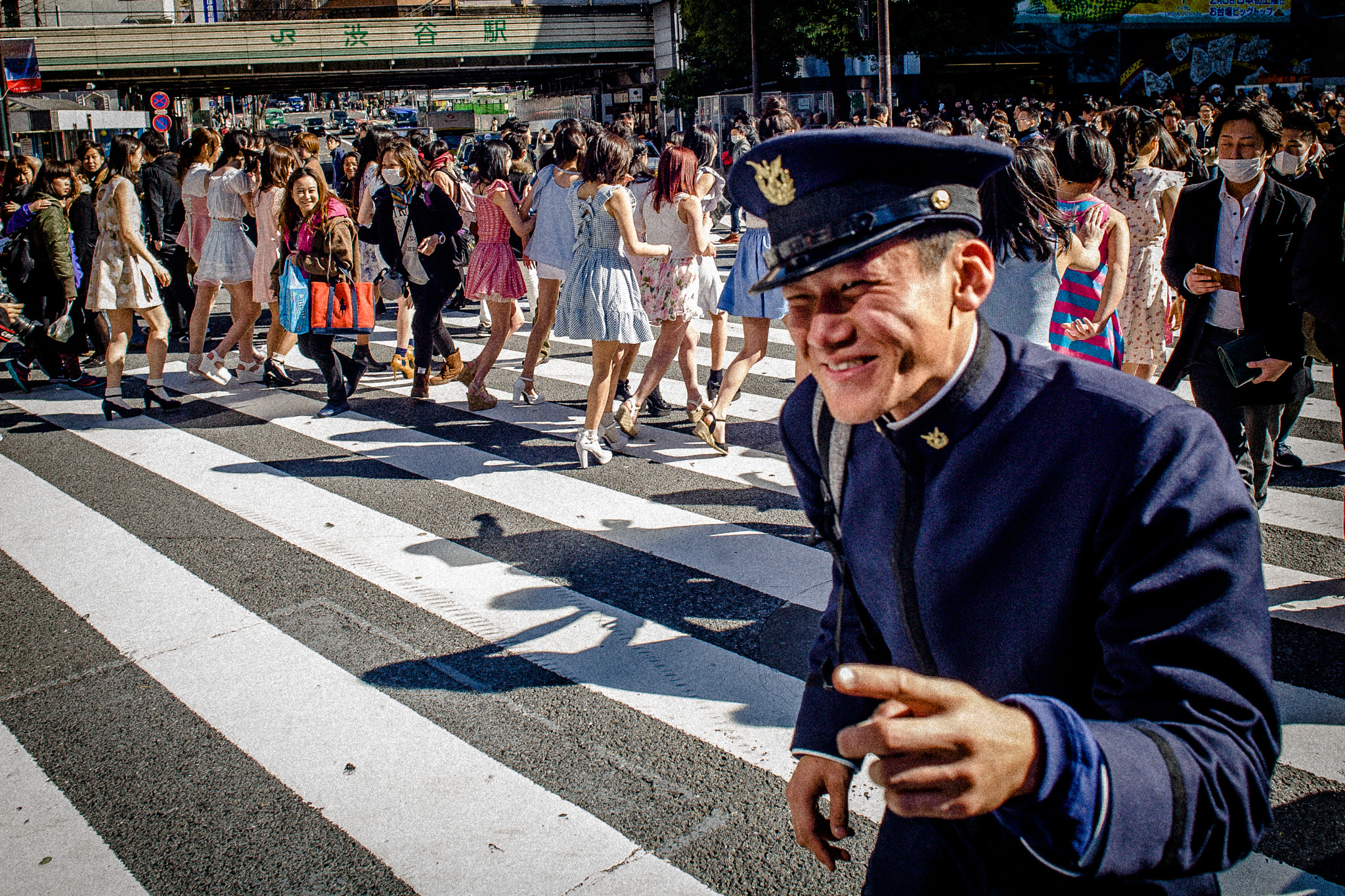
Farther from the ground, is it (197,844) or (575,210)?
(575,210)

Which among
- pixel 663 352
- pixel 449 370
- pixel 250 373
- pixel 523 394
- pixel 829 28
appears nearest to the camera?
pixel 663 352

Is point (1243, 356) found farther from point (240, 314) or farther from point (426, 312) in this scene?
point (240, 314)

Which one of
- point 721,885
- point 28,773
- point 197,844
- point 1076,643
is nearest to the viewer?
point 1076,643

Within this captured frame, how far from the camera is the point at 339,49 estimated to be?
48.0m

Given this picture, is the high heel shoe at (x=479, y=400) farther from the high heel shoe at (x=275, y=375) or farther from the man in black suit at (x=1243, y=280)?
the man in black suit at (x=1243, y=280)

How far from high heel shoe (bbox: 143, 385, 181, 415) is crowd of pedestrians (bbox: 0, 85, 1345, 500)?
0.04 meters

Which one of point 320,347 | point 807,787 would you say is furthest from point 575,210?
point 807,787

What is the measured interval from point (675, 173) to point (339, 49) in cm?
4747

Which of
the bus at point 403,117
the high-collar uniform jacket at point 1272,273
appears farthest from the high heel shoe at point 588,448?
the bus at point 403,117

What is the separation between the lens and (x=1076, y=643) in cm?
130

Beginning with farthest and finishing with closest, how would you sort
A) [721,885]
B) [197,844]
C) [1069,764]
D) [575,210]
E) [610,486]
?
1. [575,210]
2. [610,486]
3. [197,844]
4. [721,885]
5. [1069,764]

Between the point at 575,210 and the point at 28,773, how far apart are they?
4341 mm

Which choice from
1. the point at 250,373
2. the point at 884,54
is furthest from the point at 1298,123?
the point at 884,54

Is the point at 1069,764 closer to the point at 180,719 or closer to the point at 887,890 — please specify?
the point at 887,890
